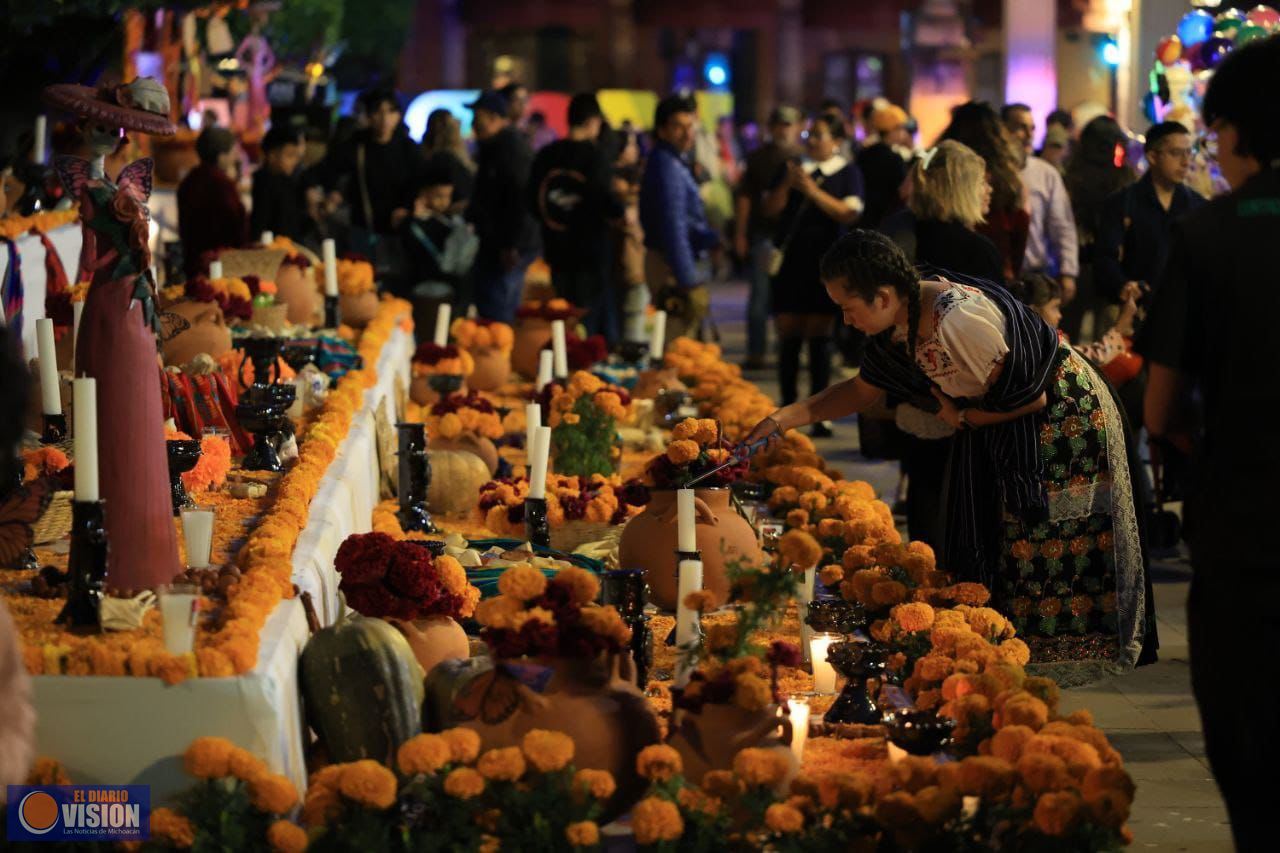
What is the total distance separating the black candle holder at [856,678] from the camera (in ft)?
14.6

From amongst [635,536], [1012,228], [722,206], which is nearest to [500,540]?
[635,536]

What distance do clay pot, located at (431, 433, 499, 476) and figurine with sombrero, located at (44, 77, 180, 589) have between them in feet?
10.8

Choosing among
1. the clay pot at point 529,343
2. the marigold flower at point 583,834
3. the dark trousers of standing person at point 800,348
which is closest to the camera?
the marigold flower at point 583,834

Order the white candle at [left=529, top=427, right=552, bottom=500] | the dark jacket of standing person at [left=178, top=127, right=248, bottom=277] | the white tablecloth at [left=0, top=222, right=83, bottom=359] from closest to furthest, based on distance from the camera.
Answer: the white candle at [left=529, top=427, right=552, bottom=500] → the white tablecloth at [left=0, top=222, right=83, bottom=359] → the dark jacket of standing person at [left=178, top=127, right=248, bottom=277]

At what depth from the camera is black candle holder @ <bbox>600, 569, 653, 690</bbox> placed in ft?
15.2

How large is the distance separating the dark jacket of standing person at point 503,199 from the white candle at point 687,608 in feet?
25.5

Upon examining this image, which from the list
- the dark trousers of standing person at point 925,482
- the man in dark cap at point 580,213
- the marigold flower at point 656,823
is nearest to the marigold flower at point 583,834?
the marigold flower at point 656,823

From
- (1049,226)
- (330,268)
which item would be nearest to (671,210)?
(1049,226)

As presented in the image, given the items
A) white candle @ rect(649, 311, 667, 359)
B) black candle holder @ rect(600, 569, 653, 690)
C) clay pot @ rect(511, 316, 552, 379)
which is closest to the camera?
black candle holder @ rect(600, 569, 653, 690)

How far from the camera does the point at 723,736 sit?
3.81 meters

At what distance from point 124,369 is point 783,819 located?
1581 mm

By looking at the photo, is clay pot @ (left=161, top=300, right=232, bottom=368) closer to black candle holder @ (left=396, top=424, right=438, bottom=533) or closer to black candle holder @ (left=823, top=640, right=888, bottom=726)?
black candle holder @ (left=396, top=424, right=438, bottom=533)

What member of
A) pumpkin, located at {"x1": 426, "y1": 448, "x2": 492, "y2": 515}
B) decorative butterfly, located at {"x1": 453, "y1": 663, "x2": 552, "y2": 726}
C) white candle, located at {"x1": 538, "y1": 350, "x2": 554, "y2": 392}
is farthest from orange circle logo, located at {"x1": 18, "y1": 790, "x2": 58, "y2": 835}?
white candle, located at {"x1": 538, "y1": 350, "x2": 554, "y2": 392}

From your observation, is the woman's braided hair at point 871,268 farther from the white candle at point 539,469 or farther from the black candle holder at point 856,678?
the white candle at point 539,469
